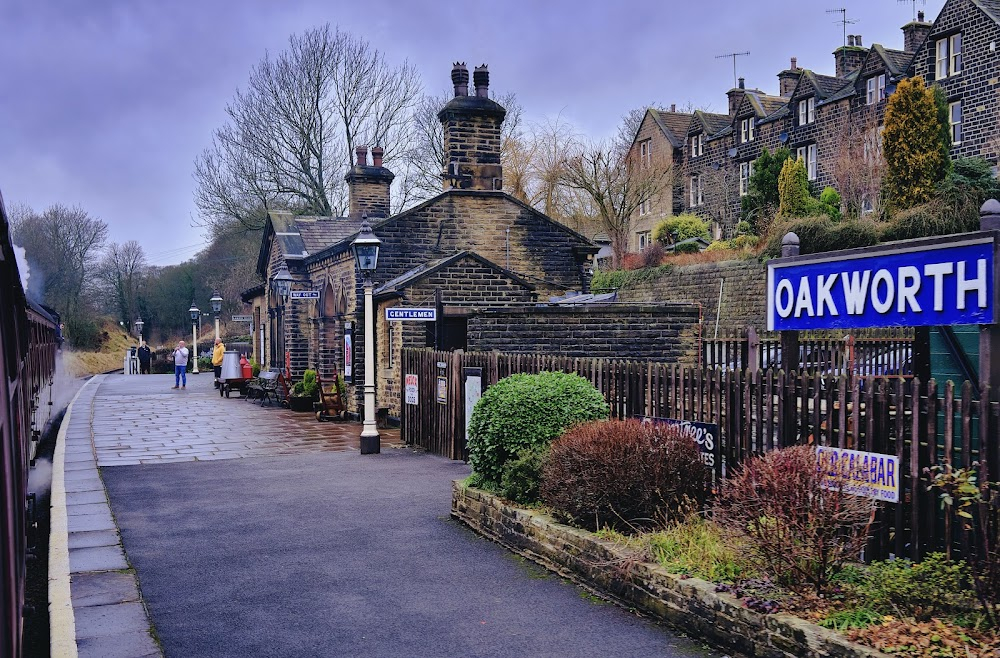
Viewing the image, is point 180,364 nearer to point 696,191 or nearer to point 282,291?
point 282,291

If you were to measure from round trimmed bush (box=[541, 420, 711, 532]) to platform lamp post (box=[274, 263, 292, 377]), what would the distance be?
18.0m

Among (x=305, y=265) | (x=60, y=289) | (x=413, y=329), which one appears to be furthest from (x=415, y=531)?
(x=60, y=289)

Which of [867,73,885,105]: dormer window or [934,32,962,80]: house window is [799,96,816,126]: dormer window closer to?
[867,73,885,105]: dormer window

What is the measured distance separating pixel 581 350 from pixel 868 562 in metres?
7.76

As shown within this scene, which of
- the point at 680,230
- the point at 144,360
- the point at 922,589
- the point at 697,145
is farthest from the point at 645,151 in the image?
the point at 922,589

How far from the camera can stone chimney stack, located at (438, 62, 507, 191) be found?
67.8ft

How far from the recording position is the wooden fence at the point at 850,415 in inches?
216

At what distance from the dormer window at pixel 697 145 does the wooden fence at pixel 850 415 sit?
143ft

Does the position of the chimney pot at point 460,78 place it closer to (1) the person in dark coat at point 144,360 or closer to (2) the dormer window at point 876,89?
(2) the dormer window at point 876,89

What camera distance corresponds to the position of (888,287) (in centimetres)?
595

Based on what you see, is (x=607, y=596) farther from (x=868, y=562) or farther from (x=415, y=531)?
(x=415, y=531)

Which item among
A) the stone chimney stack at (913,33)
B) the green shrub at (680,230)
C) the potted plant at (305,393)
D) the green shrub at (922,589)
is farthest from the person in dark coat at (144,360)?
the green shrub at (922,589)

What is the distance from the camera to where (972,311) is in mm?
5441

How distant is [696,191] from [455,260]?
1407 inches
